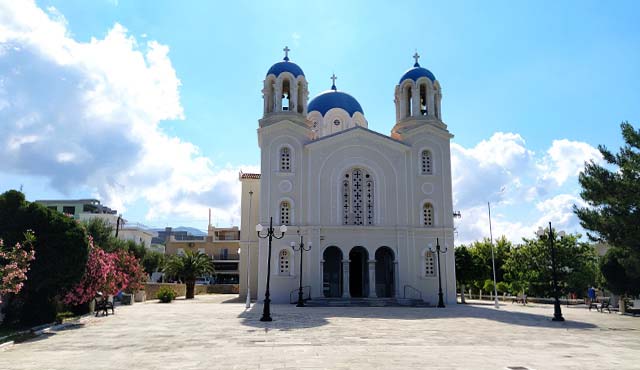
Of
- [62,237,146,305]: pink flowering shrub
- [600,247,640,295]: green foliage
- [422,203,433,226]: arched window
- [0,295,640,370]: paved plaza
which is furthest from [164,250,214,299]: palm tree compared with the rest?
[600,247,640,295]: green foliage

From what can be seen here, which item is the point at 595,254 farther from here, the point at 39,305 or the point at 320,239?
the point at 39,305

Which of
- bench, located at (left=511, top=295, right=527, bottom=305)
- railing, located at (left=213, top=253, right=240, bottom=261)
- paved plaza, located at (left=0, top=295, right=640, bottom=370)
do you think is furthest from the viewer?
railing, located at (left=213, top=253, right=240, bottom=261)

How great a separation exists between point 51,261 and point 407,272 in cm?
2246

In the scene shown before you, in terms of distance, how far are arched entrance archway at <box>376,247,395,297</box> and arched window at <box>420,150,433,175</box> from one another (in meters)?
5.95

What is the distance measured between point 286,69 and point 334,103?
8.11 m

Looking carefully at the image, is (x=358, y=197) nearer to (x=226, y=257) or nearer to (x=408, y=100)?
(x=408, y=100)

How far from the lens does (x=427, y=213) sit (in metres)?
A: 35.4

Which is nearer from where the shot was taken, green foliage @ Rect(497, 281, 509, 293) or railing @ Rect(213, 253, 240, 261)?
green foliage @ Rect(497, 281, 509, 293)

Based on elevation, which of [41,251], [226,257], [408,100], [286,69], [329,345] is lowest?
[329,345]

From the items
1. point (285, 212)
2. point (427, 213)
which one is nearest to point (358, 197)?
point (427, 213)

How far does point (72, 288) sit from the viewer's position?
728 inches

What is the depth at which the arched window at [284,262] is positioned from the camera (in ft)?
108

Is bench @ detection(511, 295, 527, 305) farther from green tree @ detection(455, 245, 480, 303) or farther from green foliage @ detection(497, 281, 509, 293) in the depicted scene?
green foliage @ detection(497, 281, 509, 293)

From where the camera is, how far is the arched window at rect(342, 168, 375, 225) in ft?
113
